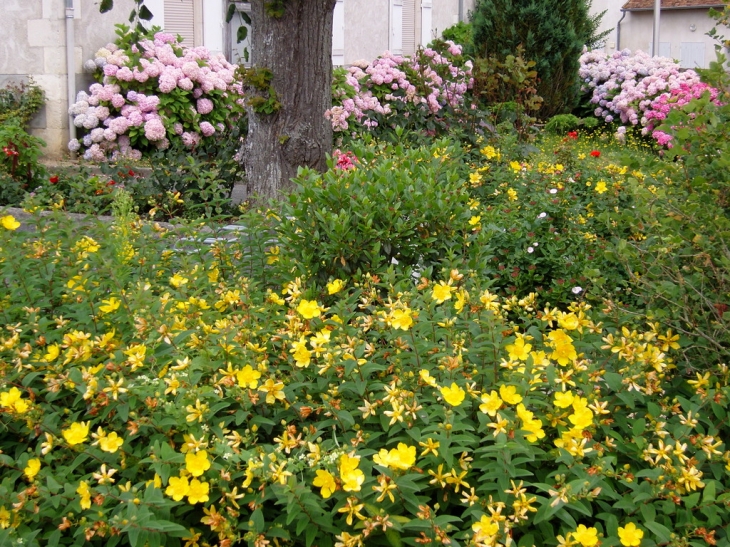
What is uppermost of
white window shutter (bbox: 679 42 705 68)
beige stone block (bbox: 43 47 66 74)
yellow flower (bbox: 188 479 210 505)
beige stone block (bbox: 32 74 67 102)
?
white window shutter (bbox: 679 42 705 68)

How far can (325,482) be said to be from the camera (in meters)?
1.88

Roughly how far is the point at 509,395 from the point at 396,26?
1175 centimetres

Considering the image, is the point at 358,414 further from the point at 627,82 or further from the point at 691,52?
the point at 691,52

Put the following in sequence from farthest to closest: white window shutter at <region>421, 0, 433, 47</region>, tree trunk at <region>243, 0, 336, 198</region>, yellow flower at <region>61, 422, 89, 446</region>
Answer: white window shutter at <region>421, 0, 433, 47</region>
tree trunk at <region>243, 0, 336, 198</region>
yellow flower at <region>61, 422, 89, 446</region>

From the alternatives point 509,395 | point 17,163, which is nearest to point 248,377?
point 509,395

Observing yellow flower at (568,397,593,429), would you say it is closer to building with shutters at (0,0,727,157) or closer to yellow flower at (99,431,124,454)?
yellow flower at (99,431,124,454)

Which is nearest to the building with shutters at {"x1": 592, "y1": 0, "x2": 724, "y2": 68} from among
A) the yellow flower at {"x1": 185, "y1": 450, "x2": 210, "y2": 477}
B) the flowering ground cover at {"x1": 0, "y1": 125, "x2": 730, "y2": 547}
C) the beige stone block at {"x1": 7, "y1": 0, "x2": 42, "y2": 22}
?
the beige stone block at {"x1": 7, "y1": 0, "x2": 42, "y2": 22}

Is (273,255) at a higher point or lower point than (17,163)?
lower

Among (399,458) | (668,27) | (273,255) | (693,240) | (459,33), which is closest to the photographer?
(399,458)

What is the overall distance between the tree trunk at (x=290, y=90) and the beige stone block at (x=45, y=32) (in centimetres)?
407

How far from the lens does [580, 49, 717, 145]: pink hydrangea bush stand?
13805 millimetres

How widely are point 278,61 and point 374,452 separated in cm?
406

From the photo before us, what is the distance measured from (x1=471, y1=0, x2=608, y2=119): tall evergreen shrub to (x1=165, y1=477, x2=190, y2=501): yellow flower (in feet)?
42.6

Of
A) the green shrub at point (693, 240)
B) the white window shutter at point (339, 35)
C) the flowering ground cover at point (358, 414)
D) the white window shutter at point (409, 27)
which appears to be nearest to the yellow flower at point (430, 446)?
the flowering ground cover at point (358, 414)
